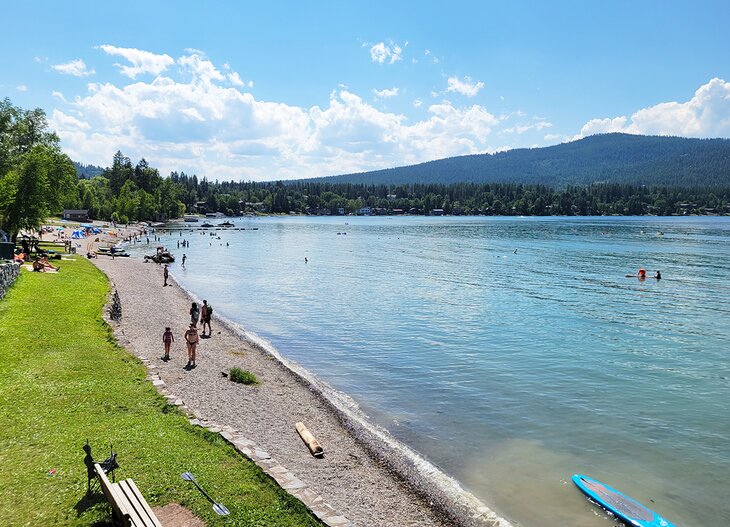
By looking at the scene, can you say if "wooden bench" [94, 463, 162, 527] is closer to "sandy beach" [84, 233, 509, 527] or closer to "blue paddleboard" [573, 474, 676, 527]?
"sandy beach" [84, 233, 509, 527]

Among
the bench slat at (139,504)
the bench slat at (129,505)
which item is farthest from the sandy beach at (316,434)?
the bench slat at (129,505)

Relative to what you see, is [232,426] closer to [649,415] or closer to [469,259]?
[649,415]

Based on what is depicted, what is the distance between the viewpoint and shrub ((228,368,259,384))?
75.4 feet

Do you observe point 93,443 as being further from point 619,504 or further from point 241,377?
point 619,504

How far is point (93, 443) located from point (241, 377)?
984 centimetres

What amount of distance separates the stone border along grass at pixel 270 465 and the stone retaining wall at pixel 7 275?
14703 millimetres

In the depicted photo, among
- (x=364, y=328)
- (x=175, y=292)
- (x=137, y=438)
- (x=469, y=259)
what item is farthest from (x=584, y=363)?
(x=469, y=259)

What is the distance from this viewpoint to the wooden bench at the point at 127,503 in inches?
373

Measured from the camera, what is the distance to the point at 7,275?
30047 millimetres

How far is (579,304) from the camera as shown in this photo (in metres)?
46.2

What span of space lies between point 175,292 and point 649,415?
132 feet

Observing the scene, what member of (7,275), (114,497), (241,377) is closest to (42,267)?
(7,275)

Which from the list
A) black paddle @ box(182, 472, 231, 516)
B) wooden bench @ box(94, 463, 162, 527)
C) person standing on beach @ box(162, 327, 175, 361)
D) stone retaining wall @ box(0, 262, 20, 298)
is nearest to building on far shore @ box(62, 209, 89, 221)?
stone retaining wall @ box(0, 262, 20, 298)

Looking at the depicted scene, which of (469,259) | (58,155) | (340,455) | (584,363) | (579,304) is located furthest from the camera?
(469,259)
